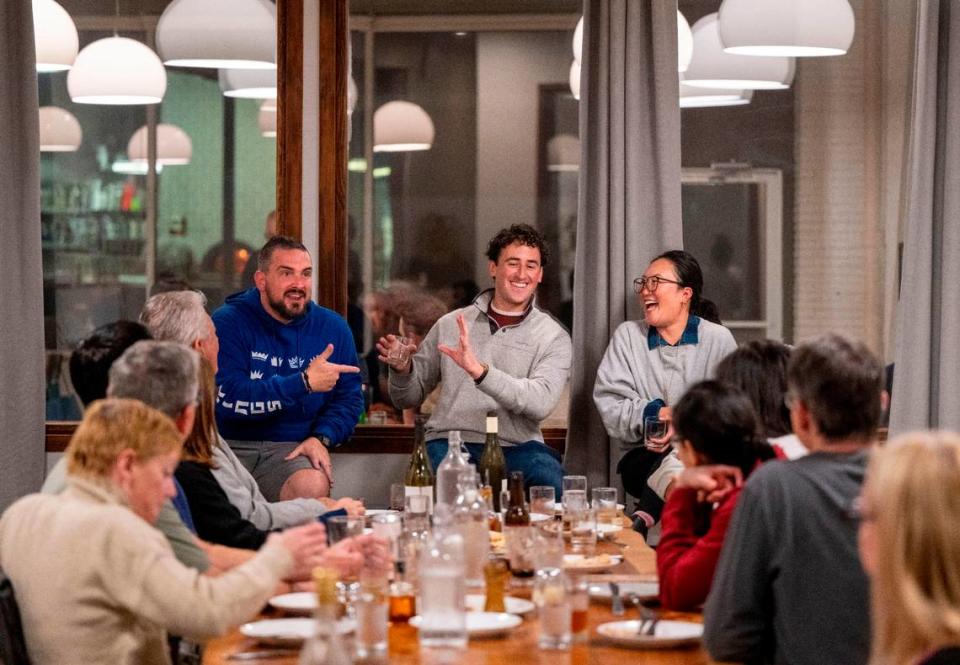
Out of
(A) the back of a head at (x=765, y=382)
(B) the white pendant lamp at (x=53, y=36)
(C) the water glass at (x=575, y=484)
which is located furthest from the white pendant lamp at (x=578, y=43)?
(A) the back of a head at (x=765, y=382)

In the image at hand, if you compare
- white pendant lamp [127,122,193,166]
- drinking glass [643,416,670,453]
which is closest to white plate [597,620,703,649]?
drinking glass [643,416,670,453]

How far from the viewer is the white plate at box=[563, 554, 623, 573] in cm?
307

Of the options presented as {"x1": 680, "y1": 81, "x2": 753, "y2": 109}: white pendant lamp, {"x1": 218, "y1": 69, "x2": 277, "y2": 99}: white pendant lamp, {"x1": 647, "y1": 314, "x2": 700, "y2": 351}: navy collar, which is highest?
{"x1": 218, "y1": 69, "x2": 277, "y2": 99}: white pendant lamp

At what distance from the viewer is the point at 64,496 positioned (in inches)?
90.0

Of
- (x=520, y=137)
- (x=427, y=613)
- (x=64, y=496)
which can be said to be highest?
(x=520, y=137)

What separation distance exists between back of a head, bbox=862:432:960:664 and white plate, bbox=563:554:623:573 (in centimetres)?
142

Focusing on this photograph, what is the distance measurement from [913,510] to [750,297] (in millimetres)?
4457

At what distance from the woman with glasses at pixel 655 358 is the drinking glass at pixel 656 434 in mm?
348

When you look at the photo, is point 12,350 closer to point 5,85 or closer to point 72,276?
point 72,276

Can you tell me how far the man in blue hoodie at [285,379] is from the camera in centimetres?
502

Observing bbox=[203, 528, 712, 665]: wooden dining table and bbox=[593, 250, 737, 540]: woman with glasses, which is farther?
bbox=[593, 250, 737, 540]: woman with glasses

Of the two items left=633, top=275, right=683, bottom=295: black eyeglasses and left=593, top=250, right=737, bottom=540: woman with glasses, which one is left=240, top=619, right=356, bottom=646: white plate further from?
left=633, top=275, right=683, bottom=295: black eyeglasses

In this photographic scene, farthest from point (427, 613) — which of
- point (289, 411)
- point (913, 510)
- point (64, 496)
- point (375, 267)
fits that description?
point (375, 267)

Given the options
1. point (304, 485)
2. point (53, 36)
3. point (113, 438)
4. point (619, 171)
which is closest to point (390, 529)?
point (113, 438)
